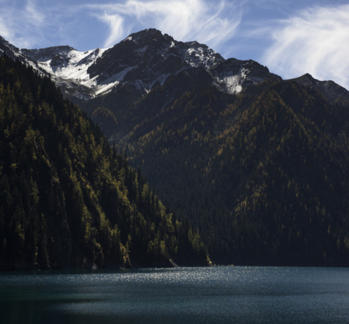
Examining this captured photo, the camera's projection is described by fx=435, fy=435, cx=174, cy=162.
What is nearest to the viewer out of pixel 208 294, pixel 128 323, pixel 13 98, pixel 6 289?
pixel 128 323

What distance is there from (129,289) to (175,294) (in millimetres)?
13648

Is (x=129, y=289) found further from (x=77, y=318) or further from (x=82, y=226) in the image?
(x=82, y=226)

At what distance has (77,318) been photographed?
66875 mm

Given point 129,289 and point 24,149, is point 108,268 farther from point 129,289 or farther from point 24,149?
point 129,289

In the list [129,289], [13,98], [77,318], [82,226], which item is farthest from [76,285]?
[13,98]

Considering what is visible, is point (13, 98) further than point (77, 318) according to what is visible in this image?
Yes

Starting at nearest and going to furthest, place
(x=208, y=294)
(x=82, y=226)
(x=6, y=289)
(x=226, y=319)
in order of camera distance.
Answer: (x=226, y=319), (x=6, y=289), (x=208, y=294), (x=82, y=226)

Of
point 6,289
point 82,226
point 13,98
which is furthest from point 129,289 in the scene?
point 13,98

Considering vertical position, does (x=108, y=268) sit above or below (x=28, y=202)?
below

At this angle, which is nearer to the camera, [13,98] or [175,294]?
[175,294]

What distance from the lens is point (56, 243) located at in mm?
165375

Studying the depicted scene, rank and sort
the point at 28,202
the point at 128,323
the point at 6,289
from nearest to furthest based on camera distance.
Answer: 1. the point at 128,323
2. the point at 6,289
3. the point at 28,202

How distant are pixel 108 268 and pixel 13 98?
86.6 m

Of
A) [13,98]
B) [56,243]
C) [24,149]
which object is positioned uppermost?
[13,98]
